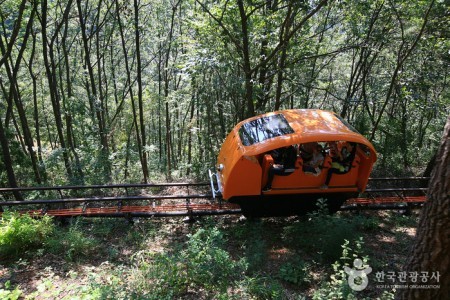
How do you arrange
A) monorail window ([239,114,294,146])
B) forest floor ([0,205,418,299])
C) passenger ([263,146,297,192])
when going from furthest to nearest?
passenger ([263,146,297,192]) < monorail window ([239,114,294,146]) < forest floor ([0,205,418,299])

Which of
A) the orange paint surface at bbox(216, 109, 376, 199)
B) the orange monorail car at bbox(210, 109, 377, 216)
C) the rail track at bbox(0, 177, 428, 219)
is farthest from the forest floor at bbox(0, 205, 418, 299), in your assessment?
the orange paint surface at bbox(216, 109, 376, 199)

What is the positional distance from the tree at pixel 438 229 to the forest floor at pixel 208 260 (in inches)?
49.0

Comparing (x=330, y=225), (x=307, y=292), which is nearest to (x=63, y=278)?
(x=307, y=292)

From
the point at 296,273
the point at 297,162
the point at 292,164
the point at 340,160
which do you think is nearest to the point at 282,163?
the point at 292,164

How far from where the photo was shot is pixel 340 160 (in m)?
6.52

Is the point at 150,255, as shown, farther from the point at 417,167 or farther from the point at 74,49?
the point at 74,49

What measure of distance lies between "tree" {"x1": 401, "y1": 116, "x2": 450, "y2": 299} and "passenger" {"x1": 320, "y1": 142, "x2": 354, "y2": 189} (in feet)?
12.6

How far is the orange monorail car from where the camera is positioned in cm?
595

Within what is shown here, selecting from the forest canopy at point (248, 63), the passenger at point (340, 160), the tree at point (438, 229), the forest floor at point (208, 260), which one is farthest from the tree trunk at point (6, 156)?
the tree at point (438, 229)

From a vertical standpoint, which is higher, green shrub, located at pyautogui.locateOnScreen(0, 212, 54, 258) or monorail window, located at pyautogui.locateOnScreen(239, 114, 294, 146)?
monorail window, located at pyautogui.locateOnScreen(239, 114, 294, 146)

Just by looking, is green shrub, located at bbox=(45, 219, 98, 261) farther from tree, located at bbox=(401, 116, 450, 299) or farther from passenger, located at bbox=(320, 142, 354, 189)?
tree, located at bbox=(401, 116, 450, 299)

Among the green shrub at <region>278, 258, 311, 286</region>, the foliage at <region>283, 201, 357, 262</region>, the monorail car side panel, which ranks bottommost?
the green shrub at <region>278, 258, 311, 286</region>

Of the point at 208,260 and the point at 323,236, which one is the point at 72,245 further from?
the point at 323,236

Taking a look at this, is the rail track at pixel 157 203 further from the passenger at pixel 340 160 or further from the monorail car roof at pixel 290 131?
the monorail car roof at pixel 290 131
